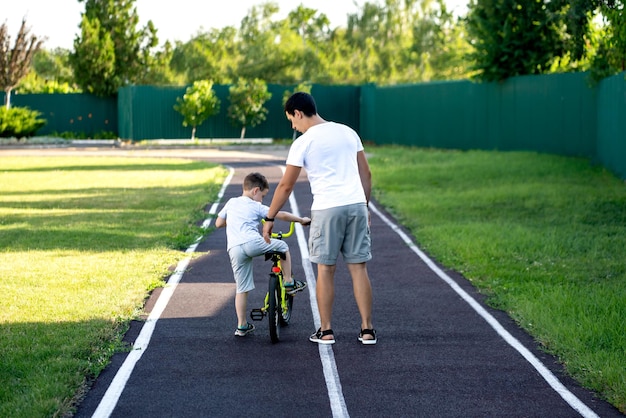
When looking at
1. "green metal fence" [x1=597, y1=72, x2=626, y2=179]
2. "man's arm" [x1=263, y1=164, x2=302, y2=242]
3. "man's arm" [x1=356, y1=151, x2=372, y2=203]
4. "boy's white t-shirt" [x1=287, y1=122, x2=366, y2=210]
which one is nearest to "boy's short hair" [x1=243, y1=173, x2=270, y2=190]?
"man's arm" [x1=263, y1=164, x2=302, y2=242]

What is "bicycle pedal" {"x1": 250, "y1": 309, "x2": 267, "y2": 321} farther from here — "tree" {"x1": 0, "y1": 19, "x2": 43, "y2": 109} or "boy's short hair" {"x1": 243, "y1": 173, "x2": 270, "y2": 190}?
"tree" {"x1": 0, "y1": 19, "x2": 43, "y2": 109}

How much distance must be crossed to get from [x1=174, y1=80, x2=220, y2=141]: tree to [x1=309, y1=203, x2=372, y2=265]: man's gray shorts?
3653cm

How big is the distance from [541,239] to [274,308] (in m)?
6.70

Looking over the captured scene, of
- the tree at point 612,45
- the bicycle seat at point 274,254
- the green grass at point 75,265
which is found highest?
the tree at point 612,45

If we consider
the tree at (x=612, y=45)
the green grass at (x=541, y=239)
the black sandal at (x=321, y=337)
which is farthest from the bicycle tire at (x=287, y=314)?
the tree at (x=612, y=45)

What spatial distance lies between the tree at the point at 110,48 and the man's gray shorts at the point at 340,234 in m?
41.7

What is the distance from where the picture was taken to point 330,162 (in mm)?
8086

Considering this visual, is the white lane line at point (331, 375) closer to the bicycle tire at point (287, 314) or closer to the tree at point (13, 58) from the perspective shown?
the bicycle tire at point (287, 314)

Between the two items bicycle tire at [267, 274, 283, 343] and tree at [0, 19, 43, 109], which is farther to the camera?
tree at [0, 19, 43, 109]

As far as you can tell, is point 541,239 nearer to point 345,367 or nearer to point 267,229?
point 267,229

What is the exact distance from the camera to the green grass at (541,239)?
8461 mm

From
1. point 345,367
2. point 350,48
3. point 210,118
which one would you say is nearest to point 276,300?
point 345,367

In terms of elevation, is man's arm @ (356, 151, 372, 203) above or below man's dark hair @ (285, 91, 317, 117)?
below

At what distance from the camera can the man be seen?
809cm
